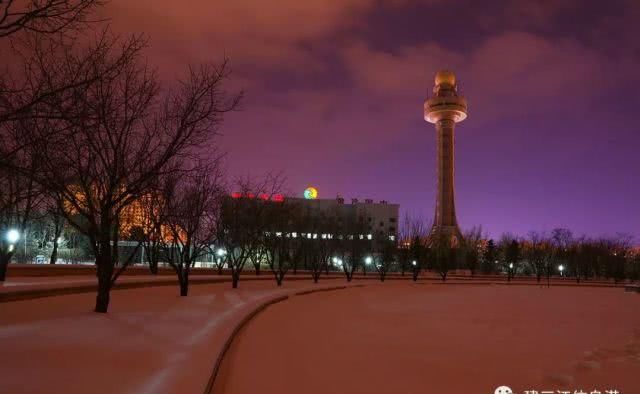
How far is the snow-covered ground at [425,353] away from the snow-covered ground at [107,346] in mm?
828

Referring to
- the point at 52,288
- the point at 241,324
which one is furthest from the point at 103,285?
the point at 52,288

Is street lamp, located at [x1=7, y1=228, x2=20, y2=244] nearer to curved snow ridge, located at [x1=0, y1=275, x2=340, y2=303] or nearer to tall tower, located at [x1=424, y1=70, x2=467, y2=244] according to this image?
curved snow ridge, located at [x1=0, y1=275, x2=340, y2=303]

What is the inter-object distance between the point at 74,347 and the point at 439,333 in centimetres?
1026

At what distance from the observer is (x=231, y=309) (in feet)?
59.3

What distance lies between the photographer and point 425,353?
1276 centimetres

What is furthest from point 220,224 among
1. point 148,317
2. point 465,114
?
point 465,114

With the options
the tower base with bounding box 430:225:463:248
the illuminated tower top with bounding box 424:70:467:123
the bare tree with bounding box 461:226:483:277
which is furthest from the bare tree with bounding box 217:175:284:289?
the illuminated tower top with bounding box 424:70:467:123

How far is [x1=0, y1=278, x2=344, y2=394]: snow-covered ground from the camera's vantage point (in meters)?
7.66

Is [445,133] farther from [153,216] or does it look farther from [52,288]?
[52,288]

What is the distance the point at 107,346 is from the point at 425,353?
6.82m

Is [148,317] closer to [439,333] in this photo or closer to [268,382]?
[268,382]

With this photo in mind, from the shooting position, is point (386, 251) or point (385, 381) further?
point (386, 251)

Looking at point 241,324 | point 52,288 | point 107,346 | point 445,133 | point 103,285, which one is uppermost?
point 445,133

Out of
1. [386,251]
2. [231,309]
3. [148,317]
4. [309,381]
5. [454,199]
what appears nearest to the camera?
[309,381]
